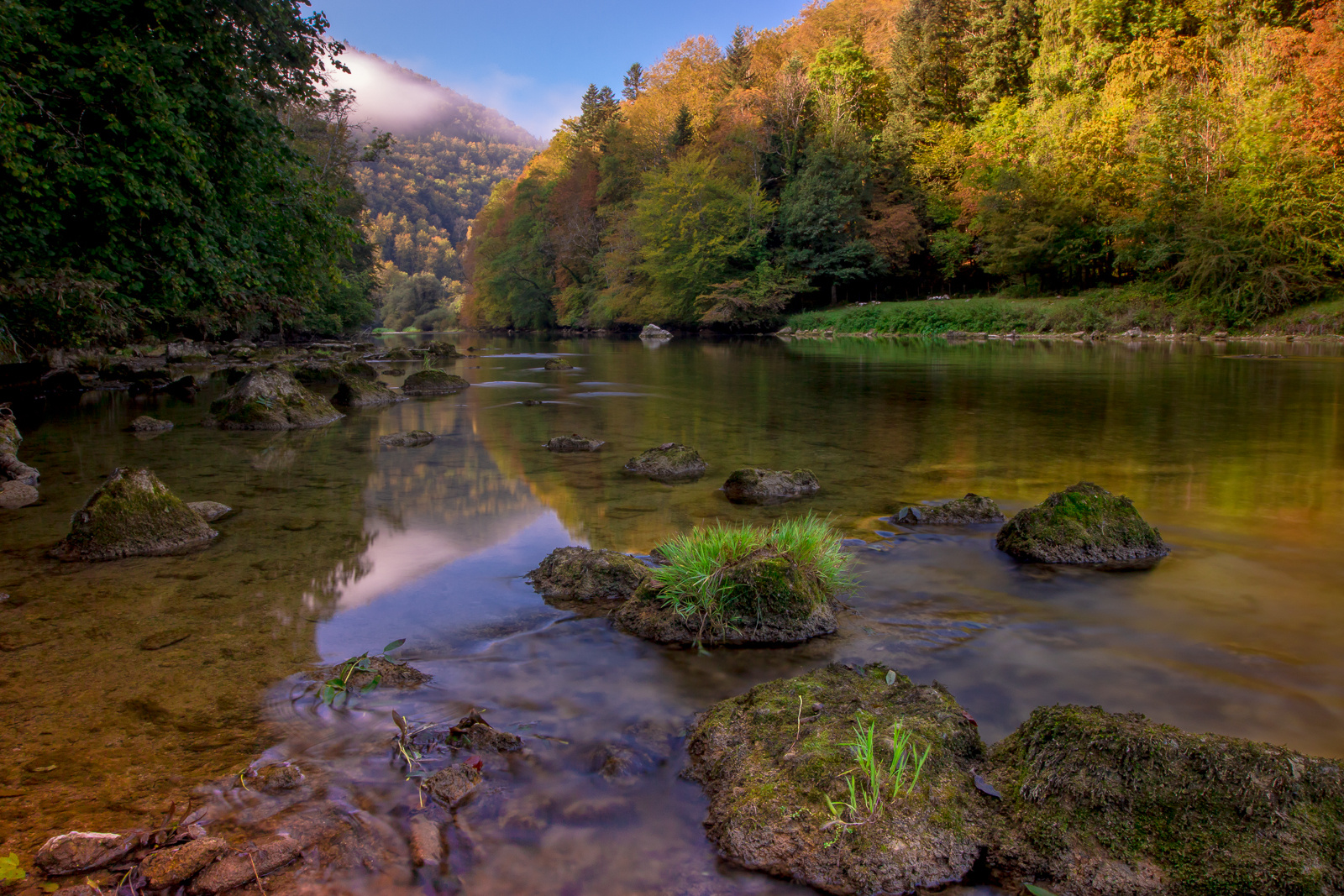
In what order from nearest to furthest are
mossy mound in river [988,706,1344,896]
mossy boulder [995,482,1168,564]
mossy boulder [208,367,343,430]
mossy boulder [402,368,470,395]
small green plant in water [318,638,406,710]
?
mossy mound in river [988,706,1344,896], small green plant in water [318,638,406,710], mossy boulder [995,482,1168,564], mossy boulder [208,367,343,430], mossy boulder [402,368,470,395]

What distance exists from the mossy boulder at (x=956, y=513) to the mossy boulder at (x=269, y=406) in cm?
1063

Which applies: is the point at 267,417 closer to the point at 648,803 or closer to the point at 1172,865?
the point at 648,803

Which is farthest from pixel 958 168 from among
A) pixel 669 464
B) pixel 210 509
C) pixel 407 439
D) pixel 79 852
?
pixel 79 852

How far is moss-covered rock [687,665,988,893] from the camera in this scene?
235 centimetres

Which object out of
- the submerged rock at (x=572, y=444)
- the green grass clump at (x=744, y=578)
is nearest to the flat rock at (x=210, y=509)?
the submerged rock at (x=572, y=444)

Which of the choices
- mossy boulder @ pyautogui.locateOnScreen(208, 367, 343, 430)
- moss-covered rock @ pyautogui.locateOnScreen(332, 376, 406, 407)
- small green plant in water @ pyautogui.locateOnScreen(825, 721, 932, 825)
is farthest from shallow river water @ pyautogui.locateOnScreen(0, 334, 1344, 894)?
moss-covered rock @ pyautogui.locateOnScreen(332, 376, 406, 407)

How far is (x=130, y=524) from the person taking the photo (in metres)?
5.78

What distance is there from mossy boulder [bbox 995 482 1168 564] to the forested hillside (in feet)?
114

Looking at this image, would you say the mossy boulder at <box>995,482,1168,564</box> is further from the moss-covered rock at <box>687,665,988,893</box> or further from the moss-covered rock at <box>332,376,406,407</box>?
the moss-covered rock at <box>332,376,406,407</box>

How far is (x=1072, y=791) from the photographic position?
7.78 ft

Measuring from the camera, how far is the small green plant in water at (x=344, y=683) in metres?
3.56

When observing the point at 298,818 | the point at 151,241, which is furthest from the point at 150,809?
the point at 151,241

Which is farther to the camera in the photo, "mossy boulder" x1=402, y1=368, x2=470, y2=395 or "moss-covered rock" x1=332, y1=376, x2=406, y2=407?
"mossy boulder" x1=402, y1=368, x2=470, y2=395

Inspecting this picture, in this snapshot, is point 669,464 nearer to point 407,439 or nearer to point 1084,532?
point 1084,532
